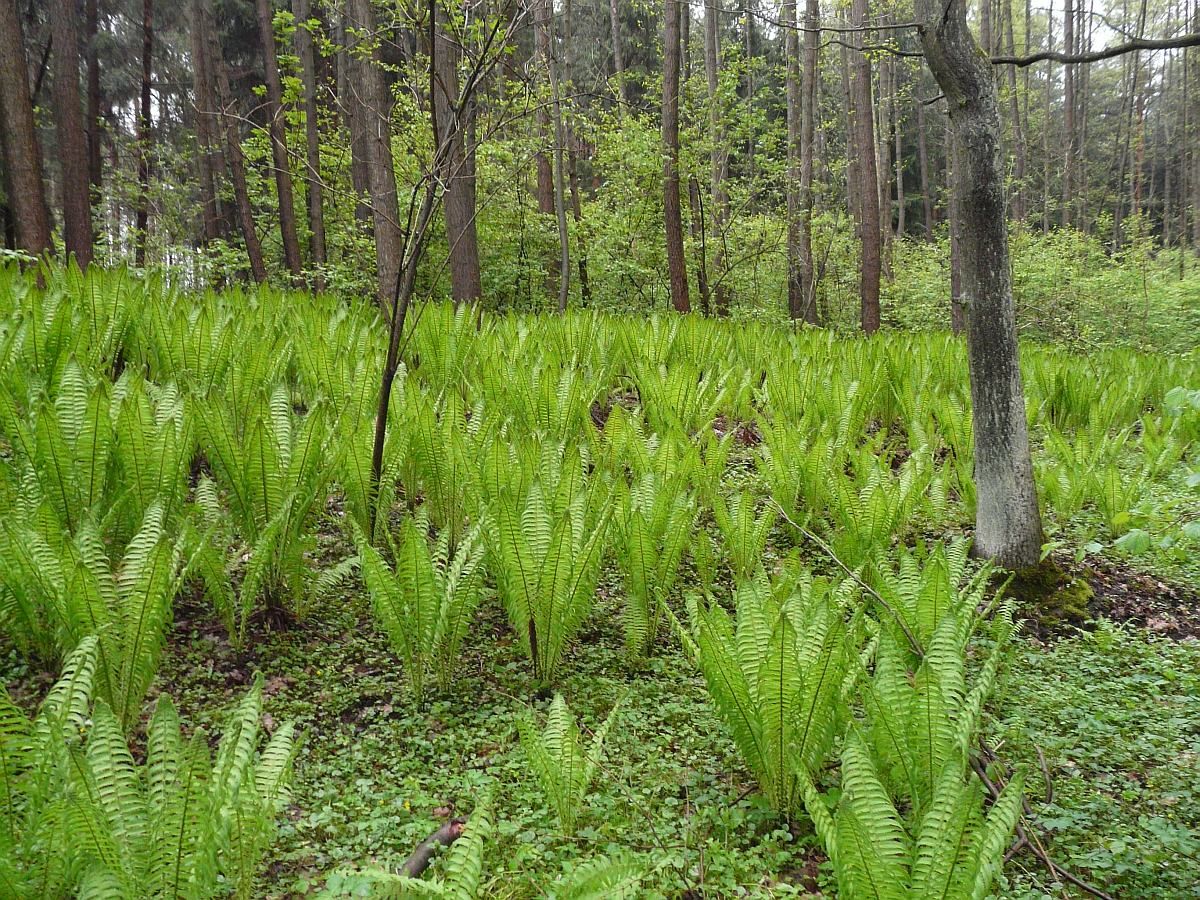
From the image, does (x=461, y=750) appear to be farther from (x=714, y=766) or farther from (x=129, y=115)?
(x=129, y=115)

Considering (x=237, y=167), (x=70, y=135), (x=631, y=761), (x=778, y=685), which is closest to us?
(x=778, y=685)

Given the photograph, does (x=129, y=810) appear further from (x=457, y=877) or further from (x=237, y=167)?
(x=237, y=167)

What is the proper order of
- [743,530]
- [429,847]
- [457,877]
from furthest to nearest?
[743,530] < [429,847] < [457,877]

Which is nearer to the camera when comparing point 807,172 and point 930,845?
point 930,845

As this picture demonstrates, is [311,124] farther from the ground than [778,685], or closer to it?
farther from the ground

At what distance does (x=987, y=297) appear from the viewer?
2.70 meters

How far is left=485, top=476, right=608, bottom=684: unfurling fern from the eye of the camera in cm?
196

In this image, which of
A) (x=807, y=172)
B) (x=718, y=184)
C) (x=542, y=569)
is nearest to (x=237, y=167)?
(x=718, y=184)

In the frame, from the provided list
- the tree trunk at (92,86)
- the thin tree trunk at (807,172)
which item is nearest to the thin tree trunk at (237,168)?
the tree trunk at (92,86)

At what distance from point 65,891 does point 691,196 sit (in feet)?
40.5

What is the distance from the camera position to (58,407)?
6.85 ft

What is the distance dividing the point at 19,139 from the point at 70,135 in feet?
11.5

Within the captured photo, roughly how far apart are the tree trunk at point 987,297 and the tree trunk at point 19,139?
5.96m

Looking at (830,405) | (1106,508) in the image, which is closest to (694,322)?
(830,405)
